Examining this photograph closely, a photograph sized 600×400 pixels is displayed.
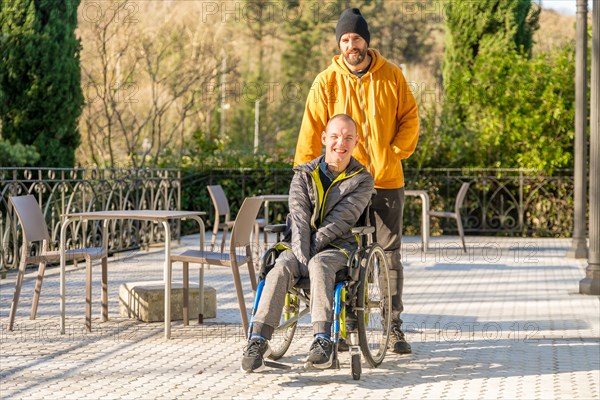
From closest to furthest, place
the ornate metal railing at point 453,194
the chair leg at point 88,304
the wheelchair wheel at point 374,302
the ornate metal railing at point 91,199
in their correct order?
the wheelchair wheel at point 374,302, the chair leg at point 88,304, the ornate metal railing at point 91,199, the ornate metal railing at point 453,194

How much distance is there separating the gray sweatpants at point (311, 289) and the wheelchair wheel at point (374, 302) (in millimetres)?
181

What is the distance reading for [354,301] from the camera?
598 centimetres

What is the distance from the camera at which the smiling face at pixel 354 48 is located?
668cm

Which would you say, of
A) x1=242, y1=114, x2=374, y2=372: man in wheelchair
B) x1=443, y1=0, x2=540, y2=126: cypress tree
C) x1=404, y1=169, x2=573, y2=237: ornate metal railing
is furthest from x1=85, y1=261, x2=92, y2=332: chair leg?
x1=443, y1=0, x2=540, y2=126: cypress tree

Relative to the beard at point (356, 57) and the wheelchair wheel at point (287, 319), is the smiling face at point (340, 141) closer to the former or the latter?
the beard at point (356, 57)

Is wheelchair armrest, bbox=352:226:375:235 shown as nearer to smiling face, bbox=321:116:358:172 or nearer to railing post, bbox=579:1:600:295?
smiling face, bbox=321:116:358:172

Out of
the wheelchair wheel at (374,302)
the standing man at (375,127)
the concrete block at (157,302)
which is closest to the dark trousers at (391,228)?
the standing man at (375,127)

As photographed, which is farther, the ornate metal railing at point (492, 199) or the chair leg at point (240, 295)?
the ornate metal railing at point (492, 199)

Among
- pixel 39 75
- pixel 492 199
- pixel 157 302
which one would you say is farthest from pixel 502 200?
pixel 157 302

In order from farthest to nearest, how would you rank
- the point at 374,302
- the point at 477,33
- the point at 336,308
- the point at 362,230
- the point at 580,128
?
the point at 477,33, the point at 580,128, the point at 374,302, the point at 362,230, the point at 336,308

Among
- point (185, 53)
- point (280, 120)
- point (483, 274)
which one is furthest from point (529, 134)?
point (280, 120)

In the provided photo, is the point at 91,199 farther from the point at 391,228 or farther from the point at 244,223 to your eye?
the point at 391,228

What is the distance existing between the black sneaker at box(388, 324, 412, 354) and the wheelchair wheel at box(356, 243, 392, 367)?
0.34 feet

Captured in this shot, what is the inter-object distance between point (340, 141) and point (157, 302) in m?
2.55
